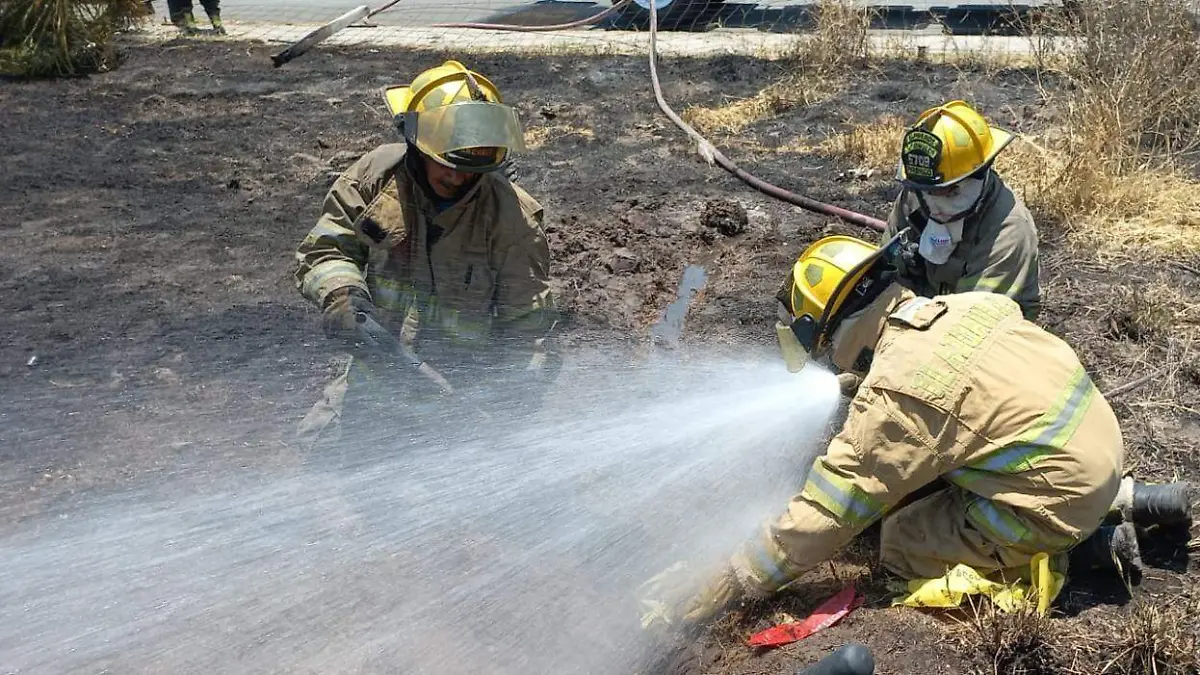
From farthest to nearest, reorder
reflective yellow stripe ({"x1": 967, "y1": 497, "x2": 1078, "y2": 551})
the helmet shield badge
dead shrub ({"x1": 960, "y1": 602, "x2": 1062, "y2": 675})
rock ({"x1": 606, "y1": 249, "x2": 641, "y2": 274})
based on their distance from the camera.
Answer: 1. rock ({"x1": 606, "y1": 249, "x2": 641, "y2": 274})
2. the helmet shield badge
3. reflective yellow stripe ({"x1": 967, "y1": 497, "x2": 1078, "y2": 551})
4. dead shrub ({"x1": 960, "y1": 602, "x2": 1062, "y2": 675})

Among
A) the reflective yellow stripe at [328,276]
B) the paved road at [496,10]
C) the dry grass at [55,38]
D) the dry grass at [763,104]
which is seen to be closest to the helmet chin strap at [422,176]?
the reflective yellow stripe at [328,276]

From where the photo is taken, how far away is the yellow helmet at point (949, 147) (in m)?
4.32

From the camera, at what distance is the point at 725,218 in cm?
683

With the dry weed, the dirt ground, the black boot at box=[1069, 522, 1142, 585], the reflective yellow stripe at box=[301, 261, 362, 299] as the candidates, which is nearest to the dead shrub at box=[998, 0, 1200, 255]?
the dirt ground

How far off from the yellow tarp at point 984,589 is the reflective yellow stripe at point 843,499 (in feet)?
1.50

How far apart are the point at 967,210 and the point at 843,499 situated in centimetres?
210

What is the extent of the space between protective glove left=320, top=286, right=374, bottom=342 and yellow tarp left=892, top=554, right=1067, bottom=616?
2.17 meters

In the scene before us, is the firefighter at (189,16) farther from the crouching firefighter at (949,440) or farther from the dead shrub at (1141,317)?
the crouching firefighter at (949,440)

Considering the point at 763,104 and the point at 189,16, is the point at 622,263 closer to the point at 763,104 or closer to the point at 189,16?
the point at 763,104

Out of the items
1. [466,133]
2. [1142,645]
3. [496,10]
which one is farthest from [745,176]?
[496,10]

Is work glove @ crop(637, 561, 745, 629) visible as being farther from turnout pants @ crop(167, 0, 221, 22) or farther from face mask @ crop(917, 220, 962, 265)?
turnout pants @ crop(167, 0, 221, 22)

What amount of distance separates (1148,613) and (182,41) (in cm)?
1238

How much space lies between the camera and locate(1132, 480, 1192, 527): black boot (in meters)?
3.37

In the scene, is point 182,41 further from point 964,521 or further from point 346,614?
point 964,521
